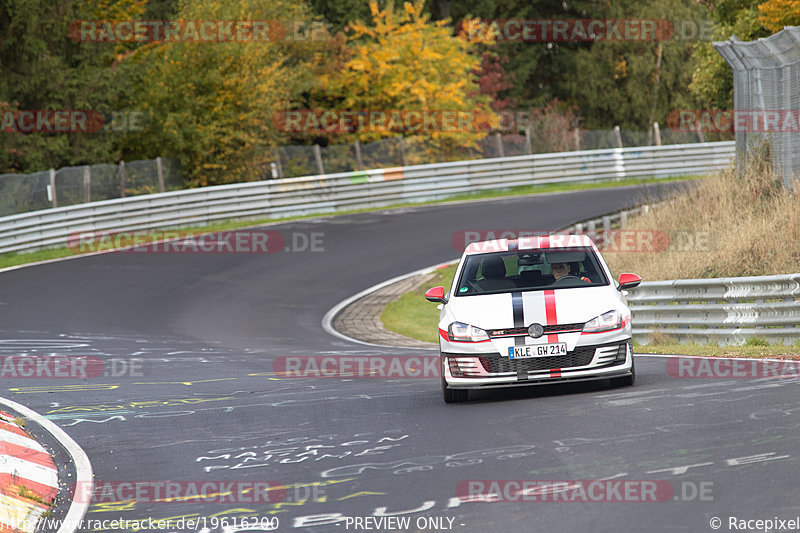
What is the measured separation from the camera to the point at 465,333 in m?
10.1

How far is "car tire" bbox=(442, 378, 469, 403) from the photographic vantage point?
406 inches

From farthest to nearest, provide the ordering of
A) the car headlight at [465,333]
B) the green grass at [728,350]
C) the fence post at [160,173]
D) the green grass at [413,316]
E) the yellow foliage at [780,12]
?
the fence post at [160,173]
the yellow foliage at [780,12]
the green grass at [413,316]
the green grass at [728,350]
the car headlight at [465,333]

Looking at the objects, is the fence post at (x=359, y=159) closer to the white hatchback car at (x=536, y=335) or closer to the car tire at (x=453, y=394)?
the white hatchback car at (x=536, y=335)

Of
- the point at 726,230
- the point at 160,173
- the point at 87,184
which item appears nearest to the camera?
the point at 726,230

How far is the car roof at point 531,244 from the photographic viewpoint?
1130 cm

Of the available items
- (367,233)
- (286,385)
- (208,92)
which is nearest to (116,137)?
(208,92)

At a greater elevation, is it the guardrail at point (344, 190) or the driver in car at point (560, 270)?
the driver in car at point (560, 270)

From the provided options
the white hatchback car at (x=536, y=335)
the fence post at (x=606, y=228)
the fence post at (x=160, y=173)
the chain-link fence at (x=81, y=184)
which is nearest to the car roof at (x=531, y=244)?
the white hatchback car at (x=536, y=335)

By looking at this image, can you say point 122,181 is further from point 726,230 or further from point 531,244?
point 531,244

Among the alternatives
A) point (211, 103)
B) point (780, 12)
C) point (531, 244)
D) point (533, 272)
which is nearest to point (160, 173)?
point (211, 103)

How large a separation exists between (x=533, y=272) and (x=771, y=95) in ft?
30.8

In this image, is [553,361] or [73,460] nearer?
[73,460]

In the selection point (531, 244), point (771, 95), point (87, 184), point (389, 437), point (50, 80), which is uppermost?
point (50, 80)

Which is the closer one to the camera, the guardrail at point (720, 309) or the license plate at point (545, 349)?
the license plate at point (545, 349)
